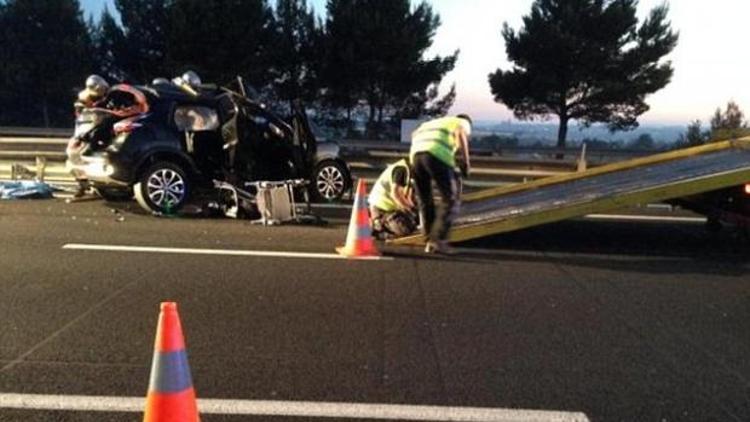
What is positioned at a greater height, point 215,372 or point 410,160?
point 410,160

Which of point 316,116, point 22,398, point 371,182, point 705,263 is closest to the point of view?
point 22,398

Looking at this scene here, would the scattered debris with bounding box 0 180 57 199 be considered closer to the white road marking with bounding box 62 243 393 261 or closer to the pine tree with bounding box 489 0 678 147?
the white road marking with bounding box 62 243 393 261

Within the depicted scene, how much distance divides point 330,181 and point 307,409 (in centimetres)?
855

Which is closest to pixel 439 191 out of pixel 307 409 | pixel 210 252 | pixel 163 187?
pixel 210 252

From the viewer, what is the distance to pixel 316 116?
42344 mm

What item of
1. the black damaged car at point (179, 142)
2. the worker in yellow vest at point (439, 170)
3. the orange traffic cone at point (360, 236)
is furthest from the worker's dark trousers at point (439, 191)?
the black damaged car at point (179, 142)

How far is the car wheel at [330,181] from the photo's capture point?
41.9ft

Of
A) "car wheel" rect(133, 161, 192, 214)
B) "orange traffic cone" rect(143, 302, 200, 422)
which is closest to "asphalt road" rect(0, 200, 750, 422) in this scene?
"orange traffic cone" rect(143, 302, 200, 422)

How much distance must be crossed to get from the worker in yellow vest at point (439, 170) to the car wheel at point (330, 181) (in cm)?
387

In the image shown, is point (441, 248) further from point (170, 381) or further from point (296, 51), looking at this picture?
point (296, 51)

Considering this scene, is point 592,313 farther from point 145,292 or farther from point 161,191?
point 161,191

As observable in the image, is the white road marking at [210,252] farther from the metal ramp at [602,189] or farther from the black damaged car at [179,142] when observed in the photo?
the black damaged car at [179,142]

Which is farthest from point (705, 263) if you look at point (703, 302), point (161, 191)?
point (161, 191)

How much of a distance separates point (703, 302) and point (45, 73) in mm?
43177
